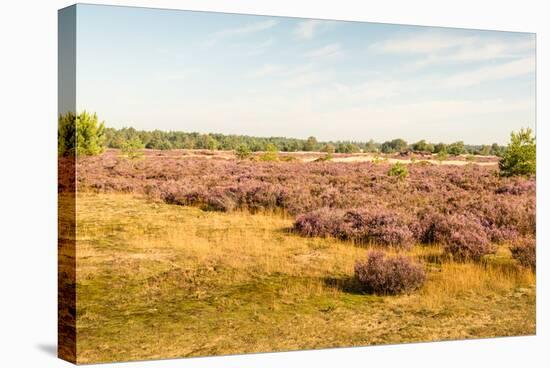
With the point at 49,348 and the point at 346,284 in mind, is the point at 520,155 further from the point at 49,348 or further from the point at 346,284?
the point at 49,348

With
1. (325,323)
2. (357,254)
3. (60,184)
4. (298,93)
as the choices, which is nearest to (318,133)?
(298,93)

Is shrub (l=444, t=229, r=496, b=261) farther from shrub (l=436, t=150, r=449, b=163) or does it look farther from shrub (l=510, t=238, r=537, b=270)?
→ shrub (l=436, t=150, r=449, b=163)

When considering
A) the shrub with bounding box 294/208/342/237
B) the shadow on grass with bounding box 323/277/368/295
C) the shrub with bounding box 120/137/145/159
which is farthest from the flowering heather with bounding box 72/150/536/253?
the shadow on grass with bounding box 323/277/368/295

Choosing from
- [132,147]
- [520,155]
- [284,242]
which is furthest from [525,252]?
[132,147]

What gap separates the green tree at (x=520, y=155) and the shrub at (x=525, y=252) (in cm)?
128

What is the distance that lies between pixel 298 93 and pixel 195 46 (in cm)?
195

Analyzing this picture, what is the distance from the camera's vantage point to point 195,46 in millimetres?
14969

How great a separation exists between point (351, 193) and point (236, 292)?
283cm

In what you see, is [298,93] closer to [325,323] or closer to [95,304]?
[325,323]

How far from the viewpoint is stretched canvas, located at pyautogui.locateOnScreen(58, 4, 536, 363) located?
14.0 metres

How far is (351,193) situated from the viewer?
16172mm

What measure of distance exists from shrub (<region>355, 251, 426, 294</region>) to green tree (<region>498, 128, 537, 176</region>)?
284 cm

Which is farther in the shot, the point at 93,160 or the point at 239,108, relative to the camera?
the point at 239,108

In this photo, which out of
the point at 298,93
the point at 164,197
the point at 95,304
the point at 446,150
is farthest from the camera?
the point at 446,150
